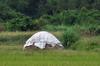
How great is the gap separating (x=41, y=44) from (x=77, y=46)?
6.15 feet

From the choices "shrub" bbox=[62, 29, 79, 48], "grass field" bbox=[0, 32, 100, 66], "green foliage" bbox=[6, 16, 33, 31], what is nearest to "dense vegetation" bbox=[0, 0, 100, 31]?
"green foliage" bbox=[6, 16, 33, 31]

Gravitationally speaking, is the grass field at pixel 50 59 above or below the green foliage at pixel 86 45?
above

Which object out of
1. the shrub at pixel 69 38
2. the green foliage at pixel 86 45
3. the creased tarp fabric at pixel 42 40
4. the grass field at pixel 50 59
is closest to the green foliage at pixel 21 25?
the shrub at pixel 69 38

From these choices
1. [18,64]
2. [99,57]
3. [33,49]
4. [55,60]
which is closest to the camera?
[18,64]

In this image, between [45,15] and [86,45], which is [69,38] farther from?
[45,15]

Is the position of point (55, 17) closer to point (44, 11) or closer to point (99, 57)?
point (44, 11)

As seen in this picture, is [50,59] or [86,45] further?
[86,45]

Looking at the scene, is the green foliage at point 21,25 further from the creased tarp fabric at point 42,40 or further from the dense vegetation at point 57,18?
the creased tarp fabric at point 42,40

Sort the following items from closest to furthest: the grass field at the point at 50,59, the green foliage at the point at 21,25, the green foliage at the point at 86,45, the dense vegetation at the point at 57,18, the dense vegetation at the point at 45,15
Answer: the grass field at the point at 50,59 → the green foliage at the point at 86,45 → the dense vegetation at the point at 57,18 → the green foliage at the point at 21,25 → the dense vegetation at the point at 45,15

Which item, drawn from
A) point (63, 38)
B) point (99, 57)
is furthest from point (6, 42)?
point (99, 57)

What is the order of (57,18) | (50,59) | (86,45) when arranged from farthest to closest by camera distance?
(57,18) → (86,45) → (50,59)

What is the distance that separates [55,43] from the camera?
21125 mm

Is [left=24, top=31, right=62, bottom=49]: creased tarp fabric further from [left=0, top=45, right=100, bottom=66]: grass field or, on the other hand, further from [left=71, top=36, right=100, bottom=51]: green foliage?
[left=0, top=45, right=100, bottom=66]: grass field

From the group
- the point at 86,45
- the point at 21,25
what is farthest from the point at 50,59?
the point at 21,25
